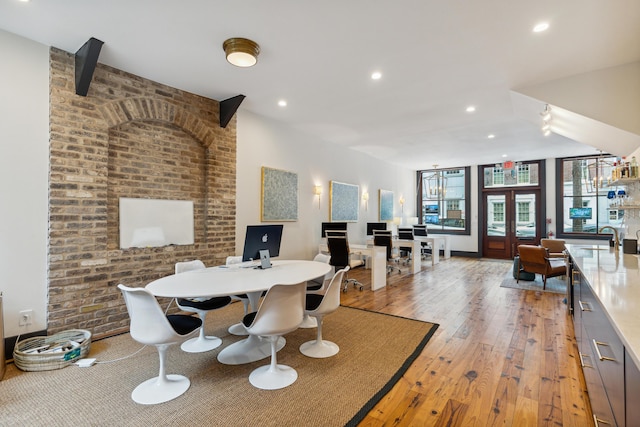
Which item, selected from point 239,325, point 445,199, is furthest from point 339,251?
point 445,199

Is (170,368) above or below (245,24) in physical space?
below

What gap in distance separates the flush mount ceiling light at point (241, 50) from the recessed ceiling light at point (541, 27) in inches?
96.5

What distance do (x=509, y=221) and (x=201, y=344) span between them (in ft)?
29.8

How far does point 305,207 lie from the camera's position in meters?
5.92

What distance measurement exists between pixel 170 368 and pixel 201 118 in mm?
3092

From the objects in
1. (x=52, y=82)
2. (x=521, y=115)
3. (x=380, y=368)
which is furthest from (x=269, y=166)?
(x=521, y=115)

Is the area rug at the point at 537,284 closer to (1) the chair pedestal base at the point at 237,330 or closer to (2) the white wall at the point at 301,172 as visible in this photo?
(2) the white wall at the point at 301,172

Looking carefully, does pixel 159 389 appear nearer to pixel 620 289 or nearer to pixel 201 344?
pixel 201 344

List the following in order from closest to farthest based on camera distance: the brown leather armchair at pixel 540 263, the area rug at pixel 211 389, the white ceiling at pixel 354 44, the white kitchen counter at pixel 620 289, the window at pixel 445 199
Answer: the white kitchen counter at pixel 620 289 < the area rug at pixel 211 389 < the white ceiling at pixel 354 44 < the brown leather armchair at pixel 540 263 < the window at pixel 445 199

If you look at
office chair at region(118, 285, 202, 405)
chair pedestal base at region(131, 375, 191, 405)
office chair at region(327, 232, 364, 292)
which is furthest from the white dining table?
office chair at region(327, 232, 364, 292)

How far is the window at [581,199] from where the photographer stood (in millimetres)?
7656

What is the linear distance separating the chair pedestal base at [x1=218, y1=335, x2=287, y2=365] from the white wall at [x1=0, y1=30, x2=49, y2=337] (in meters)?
1.80

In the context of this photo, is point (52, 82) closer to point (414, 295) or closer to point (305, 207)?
point (305, 207)

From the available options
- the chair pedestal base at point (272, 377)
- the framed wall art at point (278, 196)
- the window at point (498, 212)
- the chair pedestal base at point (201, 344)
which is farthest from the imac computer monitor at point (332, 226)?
the window at point (498, 212)
